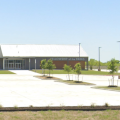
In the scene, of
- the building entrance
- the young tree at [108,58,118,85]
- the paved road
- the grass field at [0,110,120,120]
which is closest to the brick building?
Result: the building entrance

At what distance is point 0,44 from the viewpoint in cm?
8975

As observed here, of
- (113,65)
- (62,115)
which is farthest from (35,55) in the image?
(62,115)

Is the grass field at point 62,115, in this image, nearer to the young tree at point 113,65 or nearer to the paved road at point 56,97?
the paved road at point 56,97

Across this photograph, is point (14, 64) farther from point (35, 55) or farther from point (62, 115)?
point (62, 115)

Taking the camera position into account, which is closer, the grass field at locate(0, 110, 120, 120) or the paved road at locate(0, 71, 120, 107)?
the grass field at locate(0, 110, 120, 120)

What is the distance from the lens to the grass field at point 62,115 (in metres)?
11.2

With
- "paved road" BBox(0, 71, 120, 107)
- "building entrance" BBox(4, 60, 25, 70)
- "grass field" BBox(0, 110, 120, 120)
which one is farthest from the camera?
"building entrance" BBox(4, 60, 25, 70)

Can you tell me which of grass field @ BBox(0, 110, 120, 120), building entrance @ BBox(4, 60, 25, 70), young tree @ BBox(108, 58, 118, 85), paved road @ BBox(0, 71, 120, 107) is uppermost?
young tree @ BBox(108, 58, 118, 85)

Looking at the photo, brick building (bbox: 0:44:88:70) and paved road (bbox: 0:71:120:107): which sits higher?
brick building (bbox: 0:44:88:70)

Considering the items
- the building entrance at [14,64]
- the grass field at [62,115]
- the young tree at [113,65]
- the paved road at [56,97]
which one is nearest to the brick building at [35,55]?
the building entrance at [14,64]

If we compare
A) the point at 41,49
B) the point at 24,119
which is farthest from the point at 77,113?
the point at 41,49

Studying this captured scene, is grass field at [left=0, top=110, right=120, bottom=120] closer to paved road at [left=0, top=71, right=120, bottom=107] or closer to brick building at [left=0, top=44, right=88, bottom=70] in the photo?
paved road at [left=0, top=71, right=120, bottom=107]

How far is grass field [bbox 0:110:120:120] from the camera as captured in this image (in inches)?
440

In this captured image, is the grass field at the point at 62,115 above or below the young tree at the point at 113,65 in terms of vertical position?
below
